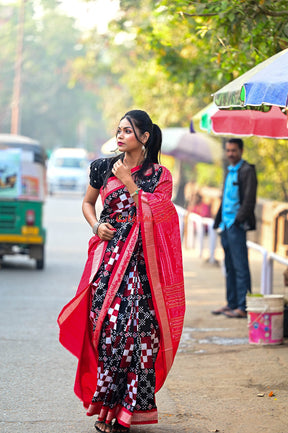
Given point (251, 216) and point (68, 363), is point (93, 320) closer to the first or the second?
point (68, 363)

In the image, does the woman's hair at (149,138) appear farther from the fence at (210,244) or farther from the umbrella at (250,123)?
the fence at (210,244)

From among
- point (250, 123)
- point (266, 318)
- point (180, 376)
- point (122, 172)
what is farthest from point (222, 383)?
point (250, 123)

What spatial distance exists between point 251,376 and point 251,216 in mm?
2778

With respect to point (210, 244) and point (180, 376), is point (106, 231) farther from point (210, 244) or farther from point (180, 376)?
point (210, 244)

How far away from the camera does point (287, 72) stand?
5582 mm

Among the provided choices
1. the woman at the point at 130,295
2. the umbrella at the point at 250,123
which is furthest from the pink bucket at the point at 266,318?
the woman at the point at 130,295

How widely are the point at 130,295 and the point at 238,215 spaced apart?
14.6 ft

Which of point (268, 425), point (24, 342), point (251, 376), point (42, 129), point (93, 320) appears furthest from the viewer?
point (42, 129)

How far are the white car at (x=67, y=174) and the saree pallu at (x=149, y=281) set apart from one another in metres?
36.0

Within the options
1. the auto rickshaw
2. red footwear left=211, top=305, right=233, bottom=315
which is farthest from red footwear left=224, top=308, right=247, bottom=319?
the auto rickshaw

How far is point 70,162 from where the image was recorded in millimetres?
43344

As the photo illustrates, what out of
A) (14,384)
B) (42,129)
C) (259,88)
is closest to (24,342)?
(14,384)

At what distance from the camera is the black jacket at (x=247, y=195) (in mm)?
9164

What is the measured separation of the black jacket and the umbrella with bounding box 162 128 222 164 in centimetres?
1233
